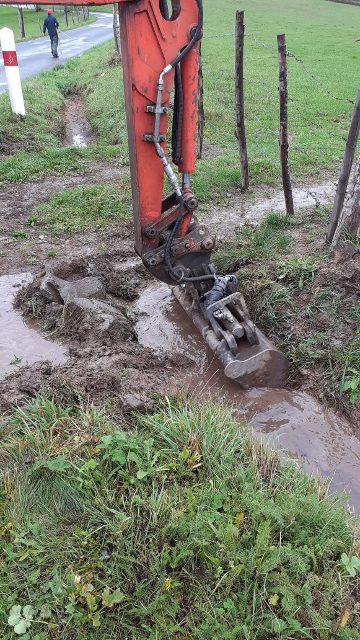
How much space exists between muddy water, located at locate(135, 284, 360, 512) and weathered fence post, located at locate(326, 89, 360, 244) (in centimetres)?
176

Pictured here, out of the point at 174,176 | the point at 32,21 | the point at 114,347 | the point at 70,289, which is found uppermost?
the point at 174,176

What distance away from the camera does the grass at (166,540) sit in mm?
2250

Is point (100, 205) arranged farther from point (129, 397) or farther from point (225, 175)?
point (129, 397)

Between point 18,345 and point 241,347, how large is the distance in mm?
1946

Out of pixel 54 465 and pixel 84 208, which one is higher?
pixel 54 465

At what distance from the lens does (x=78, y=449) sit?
9.47ft

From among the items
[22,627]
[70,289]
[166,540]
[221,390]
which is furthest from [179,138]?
[22,627]

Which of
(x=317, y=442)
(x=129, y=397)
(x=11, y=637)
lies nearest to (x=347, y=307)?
(x=317, y=442)

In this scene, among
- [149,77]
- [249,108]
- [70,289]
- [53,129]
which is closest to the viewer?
[149,77]

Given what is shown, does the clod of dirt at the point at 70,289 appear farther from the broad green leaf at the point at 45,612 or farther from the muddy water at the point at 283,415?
the broad green leaf at the point at 45,612

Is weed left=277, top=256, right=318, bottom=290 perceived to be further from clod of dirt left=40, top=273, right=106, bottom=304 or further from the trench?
clod of dirt left=40, top=273, right=106, bottom=304

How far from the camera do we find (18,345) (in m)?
4.53

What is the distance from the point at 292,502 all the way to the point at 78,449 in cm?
119

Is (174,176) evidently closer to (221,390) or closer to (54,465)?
(221,390)
